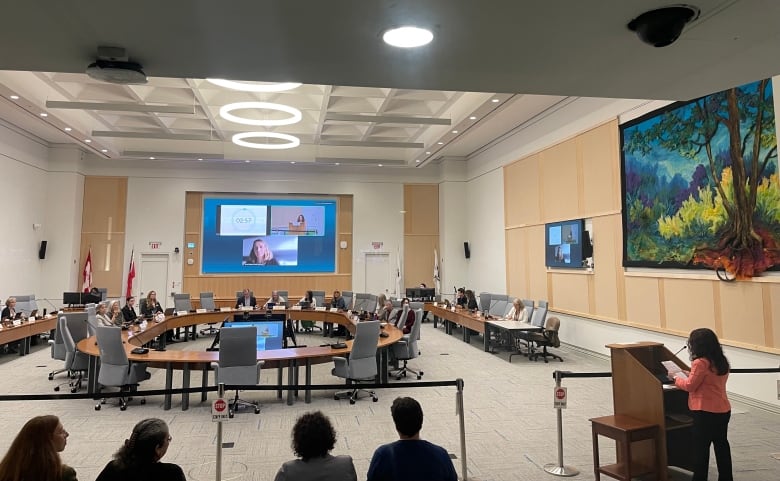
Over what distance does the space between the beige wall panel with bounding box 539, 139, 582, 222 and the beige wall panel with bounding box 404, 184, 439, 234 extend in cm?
584

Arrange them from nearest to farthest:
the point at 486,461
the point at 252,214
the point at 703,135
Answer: the point at 486,461 < the point at 703,135 < the point at 252,214

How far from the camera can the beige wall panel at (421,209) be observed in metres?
16.0

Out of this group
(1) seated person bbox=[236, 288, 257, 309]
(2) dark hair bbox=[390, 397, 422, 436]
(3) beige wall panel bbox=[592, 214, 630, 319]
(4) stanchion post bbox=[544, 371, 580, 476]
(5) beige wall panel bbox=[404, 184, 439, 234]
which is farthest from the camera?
(5) beige wall panel bbox=[404, 184, 439, 234]

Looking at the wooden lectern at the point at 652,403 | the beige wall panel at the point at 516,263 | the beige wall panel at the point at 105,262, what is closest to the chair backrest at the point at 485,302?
the beige wall panel at the point at 516,263

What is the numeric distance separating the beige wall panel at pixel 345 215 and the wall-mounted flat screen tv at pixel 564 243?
7415 mm

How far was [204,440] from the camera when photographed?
4445 millimetres

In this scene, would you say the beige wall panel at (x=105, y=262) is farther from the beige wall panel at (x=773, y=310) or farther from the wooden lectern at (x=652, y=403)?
the beige wall panel at (x=773, y=310)

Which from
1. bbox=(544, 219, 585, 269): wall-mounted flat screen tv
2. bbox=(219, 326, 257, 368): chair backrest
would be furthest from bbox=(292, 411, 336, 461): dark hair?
bbox=(544, 219, 585, 269): wall-mounted flat screen tv

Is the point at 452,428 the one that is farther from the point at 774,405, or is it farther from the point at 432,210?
the point at 432,210

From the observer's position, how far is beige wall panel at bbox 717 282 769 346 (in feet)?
18.3

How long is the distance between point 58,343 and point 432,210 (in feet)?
38.7

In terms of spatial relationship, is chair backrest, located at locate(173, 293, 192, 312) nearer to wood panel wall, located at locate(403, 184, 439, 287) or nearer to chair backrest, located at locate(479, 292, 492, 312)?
wood panel wall, located at locate(403, 184, 439, 287)

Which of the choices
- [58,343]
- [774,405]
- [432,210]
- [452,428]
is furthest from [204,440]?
[432,210]

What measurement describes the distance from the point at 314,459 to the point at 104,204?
15.4 m
